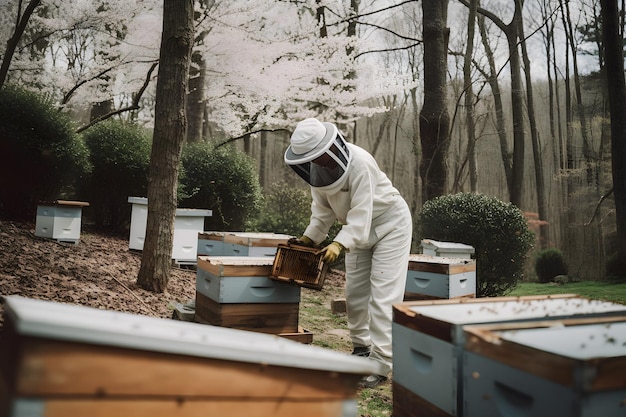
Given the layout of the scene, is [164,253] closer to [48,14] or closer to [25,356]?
[25,356]

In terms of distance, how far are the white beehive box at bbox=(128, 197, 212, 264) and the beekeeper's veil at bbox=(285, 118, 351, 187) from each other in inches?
154

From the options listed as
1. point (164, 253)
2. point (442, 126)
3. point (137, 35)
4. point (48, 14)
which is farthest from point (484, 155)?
point (164, 253)

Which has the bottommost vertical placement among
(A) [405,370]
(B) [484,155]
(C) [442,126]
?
(A) [405,370]

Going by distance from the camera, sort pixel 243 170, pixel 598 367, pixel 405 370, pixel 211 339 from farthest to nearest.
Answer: pixel 243 170, pixel 405 370, pixel 598 367, pixel 211 339

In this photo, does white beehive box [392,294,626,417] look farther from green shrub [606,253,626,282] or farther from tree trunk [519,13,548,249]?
tree trunk [519,13,548,249]

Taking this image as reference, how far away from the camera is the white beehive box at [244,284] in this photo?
3.36m

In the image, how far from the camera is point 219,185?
952 cm

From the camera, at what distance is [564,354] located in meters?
1.33

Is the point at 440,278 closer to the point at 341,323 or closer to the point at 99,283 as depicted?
the point at 341,323

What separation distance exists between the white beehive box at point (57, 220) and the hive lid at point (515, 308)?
6146 millimetres

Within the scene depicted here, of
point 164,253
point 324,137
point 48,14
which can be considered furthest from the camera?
point 48,14

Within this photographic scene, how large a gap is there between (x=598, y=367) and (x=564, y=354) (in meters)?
0.09

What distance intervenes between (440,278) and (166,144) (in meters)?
3.40

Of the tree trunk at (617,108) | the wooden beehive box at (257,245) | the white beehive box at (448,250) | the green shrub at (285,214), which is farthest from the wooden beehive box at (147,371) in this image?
the tree trunk at (617,108)
